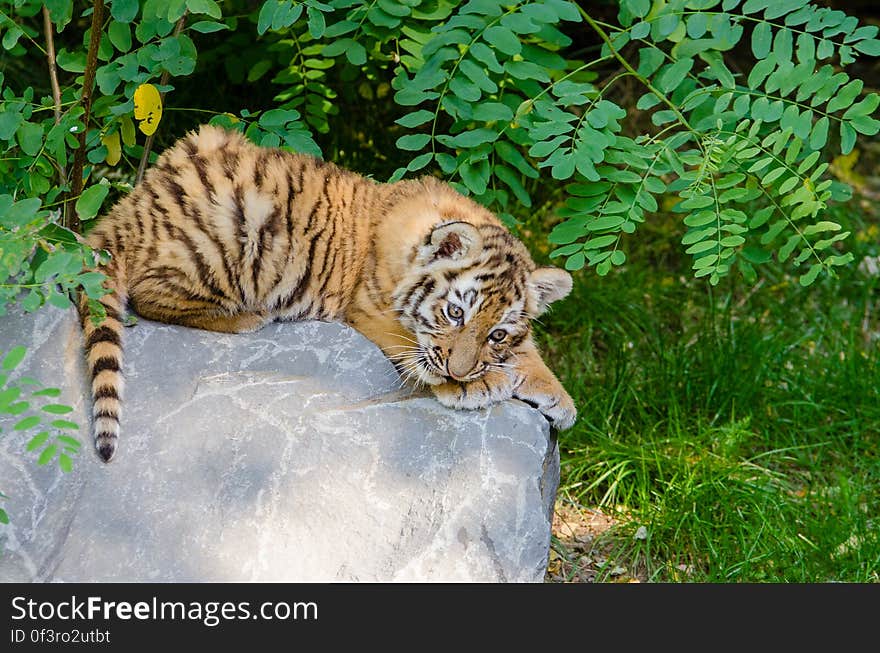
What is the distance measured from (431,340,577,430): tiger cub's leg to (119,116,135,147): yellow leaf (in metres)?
1.56

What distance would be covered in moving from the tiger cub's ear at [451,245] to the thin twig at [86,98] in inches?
51.8

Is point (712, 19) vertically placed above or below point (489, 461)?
above

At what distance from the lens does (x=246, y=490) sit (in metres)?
3.28

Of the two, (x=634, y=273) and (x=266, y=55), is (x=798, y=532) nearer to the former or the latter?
(x=634, y=273)

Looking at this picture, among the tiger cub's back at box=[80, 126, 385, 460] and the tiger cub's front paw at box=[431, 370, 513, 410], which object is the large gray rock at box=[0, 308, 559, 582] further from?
the tiger cub's back at box=[80, 126, 385, 460]

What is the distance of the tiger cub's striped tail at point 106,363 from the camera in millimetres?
3279

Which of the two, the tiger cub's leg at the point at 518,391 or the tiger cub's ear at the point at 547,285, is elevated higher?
the tiger cub's ear at the point at 547,285

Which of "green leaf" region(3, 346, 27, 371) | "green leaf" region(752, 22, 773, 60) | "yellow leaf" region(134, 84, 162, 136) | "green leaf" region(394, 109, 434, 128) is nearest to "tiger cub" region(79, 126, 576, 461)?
"yellow leaf" region(134, 84, 162, 136)

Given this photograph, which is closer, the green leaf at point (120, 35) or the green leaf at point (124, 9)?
the green leaf at point (124, 9)

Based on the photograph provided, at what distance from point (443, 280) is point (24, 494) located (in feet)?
5.18

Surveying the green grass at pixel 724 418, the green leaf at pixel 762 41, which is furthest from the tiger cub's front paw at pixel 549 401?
the green leaf at pixel 762 41

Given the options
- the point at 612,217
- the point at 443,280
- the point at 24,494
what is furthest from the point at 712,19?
the point at 24,494

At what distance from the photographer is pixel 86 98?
12.4ft

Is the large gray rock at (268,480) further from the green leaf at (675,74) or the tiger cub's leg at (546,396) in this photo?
the green leaf at (675,74)
